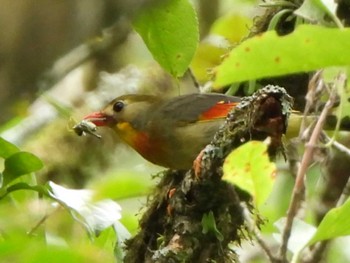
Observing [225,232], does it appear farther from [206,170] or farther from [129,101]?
[129,101]

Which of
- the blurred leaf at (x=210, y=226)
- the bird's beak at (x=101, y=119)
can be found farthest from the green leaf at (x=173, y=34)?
the bird's beak at (x=101, y=119)

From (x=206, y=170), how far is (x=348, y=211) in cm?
41

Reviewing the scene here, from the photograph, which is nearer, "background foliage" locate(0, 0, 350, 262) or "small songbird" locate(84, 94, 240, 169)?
"background foliage" locate(0, 0, 350, 262)

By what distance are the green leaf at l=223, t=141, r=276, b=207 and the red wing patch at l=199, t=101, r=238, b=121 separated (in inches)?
41.6

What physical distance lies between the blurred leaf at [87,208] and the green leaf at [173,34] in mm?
382

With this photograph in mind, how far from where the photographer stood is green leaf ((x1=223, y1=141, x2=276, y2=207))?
870mm

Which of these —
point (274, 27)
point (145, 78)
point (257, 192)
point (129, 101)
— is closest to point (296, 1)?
point (274, 27)

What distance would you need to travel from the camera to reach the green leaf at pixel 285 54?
74 cm

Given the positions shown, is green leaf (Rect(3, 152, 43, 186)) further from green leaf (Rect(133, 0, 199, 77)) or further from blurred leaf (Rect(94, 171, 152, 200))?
blurred leaf (Rect(94, 171, 152, 200))

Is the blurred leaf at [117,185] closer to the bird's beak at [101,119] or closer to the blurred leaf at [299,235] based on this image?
the blurred leaf at [299,235]

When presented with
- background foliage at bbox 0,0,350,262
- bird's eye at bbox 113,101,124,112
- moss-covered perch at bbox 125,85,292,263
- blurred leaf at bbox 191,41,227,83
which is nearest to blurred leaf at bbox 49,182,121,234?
background foliage at bbox 0,0,350,262

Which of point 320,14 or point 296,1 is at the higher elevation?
point 296,1

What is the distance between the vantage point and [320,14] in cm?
144

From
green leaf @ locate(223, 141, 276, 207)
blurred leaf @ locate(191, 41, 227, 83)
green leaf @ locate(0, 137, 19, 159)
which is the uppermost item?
blurred leaf @ locate(191, 41, 227, 83)
